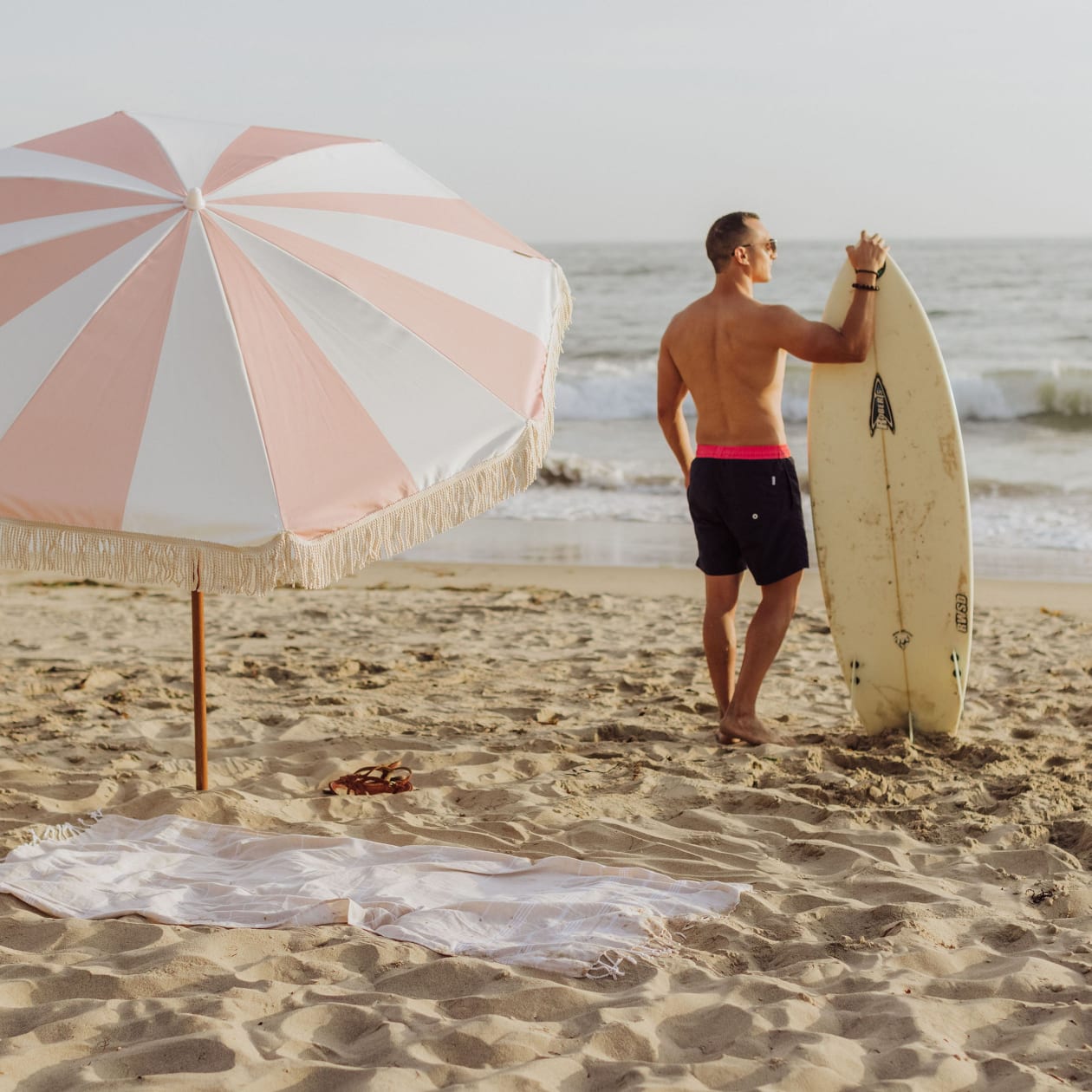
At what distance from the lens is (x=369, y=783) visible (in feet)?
13.0

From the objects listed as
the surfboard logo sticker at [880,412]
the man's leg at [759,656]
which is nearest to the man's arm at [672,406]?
the man's leg at [759,656]

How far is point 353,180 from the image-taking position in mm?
3629

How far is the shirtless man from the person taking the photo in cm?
419

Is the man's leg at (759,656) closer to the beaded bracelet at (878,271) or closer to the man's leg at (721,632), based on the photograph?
the man's leg at (721,632)

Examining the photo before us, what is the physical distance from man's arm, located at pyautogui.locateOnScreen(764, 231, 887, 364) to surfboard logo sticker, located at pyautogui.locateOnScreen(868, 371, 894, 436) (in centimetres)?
21

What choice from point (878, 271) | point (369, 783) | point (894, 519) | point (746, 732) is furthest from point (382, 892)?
point (878, 271)

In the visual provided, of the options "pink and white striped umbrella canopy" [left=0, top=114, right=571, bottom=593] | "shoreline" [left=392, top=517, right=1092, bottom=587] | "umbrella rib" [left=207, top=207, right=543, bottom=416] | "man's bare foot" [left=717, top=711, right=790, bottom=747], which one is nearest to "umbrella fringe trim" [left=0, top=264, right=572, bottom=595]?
"pink and white striped umbrella canopy" [left=0, top=114, right=571, bottom=593]

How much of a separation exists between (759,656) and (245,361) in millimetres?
2207

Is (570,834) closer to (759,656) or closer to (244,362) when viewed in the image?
(759,656)

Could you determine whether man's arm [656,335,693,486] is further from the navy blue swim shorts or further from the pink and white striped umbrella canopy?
the pink and white striped umbrella canopy

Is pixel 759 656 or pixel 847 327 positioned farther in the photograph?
pixel 759 656

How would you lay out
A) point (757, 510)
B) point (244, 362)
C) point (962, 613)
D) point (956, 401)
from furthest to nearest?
point (956, 401)
point (962, 613)
point (757, 510)
point (244, 362)

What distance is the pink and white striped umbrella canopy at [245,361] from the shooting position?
2.83m

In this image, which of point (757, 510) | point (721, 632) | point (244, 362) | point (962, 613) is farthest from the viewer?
point (721, 632)
